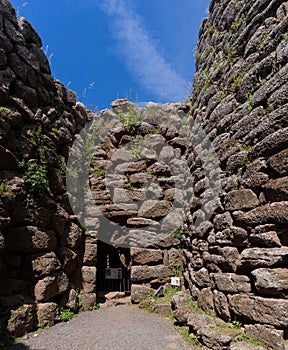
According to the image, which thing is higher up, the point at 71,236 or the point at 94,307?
the point at 71,236

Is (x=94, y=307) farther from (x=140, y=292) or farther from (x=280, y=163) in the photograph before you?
(x=280, y=163)

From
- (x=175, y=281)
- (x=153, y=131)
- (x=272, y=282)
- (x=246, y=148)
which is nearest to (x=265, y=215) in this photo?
(x=272, y=282)

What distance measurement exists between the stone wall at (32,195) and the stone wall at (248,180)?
2.86m

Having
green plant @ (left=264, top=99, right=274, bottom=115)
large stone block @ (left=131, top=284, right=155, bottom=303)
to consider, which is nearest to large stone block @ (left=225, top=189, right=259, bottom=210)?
green plant @ (left=264, top=99, right=274, bottom=115)

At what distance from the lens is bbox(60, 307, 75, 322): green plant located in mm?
4988

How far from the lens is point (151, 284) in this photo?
627 centimetres

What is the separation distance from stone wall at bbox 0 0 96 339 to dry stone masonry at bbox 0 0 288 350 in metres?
0.02

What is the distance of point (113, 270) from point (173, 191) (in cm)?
287

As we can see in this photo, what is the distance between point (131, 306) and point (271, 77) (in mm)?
5710

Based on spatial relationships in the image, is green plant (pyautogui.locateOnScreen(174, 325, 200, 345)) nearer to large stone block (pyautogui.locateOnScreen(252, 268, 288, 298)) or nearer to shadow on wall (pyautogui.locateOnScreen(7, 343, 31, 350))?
large stone block (pyautogui.locateOnScreen(252, 268, 288, 298))

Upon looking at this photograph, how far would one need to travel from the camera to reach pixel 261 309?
9.61ft

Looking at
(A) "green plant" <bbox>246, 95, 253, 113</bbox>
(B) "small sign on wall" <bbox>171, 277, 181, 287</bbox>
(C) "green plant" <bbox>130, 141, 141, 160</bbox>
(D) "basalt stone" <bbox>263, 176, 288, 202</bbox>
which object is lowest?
(B) "small sign on wall" <bbox>171, 277, 181, 287</bbox>

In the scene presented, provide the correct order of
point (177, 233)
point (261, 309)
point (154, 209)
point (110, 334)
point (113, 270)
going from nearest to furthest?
point (261, 309)
point (110, 334)
point (177, 233)
point (154, 209)
point (113, 270)

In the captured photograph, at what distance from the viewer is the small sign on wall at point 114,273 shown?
22.9 ft
